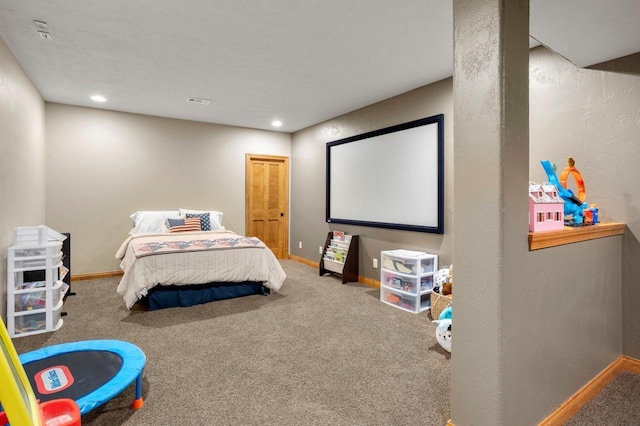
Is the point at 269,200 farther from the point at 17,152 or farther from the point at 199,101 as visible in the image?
the point at 17,152

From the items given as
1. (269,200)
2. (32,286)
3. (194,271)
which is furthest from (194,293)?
(269,200)

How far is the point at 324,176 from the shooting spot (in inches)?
226

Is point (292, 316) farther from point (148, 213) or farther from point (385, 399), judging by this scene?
point (148, 213)

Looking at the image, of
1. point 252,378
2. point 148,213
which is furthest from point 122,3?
point 148,213

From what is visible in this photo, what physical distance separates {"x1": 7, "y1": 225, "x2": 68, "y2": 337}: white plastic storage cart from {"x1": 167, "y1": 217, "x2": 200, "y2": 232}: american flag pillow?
1785mm

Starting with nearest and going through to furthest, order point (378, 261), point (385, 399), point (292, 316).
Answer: point (385, 399)
point (292, 316)
point (378, 261)

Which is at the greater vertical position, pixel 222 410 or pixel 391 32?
pixel 391 32

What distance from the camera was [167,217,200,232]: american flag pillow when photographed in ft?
16.2

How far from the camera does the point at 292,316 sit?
11.3 feet

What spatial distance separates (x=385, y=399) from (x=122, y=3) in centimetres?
306

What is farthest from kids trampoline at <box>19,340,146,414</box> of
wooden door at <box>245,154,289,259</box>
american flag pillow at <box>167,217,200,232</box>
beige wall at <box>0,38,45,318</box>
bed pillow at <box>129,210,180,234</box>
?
wooden door at <box>245,154,289,259</box>

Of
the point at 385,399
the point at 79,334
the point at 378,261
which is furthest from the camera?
the point at 378,261

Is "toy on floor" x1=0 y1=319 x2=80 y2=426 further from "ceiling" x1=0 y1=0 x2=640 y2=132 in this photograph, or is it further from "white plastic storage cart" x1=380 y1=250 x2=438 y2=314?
"white plastic storage cart" x1=380 y1=250 x2=438 y2=314

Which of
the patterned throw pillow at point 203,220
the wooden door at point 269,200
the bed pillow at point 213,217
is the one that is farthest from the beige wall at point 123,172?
the patterned throw pillow at point 203,220
